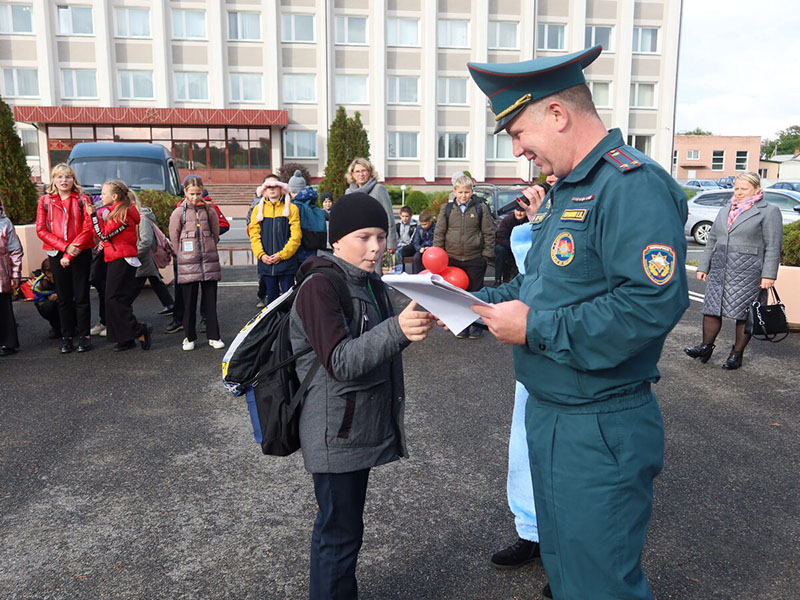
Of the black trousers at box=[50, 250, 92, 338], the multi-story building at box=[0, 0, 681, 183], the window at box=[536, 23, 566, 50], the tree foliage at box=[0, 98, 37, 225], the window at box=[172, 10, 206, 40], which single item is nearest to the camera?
the black trousers at box=[50, 250, 92, 338]

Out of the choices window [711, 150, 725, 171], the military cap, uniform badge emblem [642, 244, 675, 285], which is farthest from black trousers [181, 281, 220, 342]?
window [711, 150, 725, 171]

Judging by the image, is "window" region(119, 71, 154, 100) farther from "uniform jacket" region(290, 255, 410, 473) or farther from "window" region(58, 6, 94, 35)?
"uniform jacket" region(290, 255, 410, 473)

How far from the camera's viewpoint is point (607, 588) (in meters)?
1.92

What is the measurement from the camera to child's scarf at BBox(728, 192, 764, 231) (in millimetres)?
6602

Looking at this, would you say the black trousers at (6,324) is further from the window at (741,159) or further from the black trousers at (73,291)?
the window at (741,159)

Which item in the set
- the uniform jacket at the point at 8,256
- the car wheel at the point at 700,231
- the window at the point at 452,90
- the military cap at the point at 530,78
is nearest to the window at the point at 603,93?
the window at the point at 452,90

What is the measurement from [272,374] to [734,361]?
5740mm

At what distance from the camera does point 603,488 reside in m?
1.90

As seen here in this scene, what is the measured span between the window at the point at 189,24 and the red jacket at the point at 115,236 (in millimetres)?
34055

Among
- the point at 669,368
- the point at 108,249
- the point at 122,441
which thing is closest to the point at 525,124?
the point at 122,441

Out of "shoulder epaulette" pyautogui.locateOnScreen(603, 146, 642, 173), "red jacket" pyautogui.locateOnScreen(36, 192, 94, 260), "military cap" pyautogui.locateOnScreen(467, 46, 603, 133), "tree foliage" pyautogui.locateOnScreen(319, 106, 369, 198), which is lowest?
"red jacket" pyautogui.locateOnScreen(36, 192, 94, 260)

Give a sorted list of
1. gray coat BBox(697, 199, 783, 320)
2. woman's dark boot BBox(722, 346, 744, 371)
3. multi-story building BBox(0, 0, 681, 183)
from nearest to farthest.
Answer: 1. gray coat BBox(697, 199, 783, 320)
2. woman's dark boot BBox(722, 346, 744, 371)
3. multi-story building BBox(0, 0, 681, 183)

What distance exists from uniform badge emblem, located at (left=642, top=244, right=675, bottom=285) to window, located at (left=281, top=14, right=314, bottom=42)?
40.0m

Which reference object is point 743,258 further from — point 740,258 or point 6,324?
point 6,324
